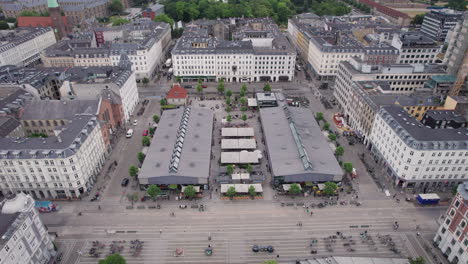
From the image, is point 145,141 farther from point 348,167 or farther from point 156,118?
point 348,167

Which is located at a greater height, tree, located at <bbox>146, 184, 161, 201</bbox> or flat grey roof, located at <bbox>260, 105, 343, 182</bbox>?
flat grey roof, located at <bbox>260, 105, 343, 182</bbox>

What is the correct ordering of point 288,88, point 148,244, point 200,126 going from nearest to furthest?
1. point 148,244
2. point 200,126
3. point 288,88

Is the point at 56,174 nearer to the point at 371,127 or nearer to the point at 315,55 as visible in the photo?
the point at 371,127

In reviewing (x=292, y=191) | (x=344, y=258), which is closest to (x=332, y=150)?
(x=292, y=191)

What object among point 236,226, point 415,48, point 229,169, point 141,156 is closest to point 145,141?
point 141,156

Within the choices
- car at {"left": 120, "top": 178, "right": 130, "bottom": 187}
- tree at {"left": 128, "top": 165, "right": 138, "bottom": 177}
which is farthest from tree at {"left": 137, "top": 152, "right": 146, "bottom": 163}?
car at {"left": 120, "top": 178, "right": 130, "bottom": 187}

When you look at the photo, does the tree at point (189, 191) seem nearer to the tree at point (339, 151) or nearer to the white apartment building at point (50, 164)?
the white apartment building at point (50, 164)

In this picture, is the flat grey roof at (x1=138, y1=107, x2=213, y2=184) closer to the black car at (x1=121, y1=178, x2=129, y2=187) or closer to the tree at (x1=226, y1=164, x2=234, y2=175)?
the tree at (x1=226, y1=164, x2=234, y2=175)
